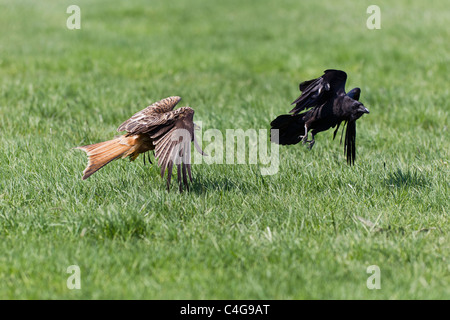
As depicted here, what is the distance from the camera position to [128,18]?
13.9 m

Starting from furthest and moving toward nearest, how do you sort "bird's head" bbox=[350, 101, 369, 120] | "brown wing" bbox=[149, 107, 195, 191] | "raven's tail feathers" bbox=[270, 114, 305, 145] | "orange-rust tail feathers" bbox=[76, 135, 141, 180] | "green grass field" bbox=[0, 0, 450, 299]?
"raven's tail feathers" bbox=[270, 114, 305, 145]
"bird's head" bbox=[350, 101, 369, 120]
"orange-rust tail feathers" bbox=[76, 135, 141, 180]
"brown wing" bbox=[149, 107, 195, 191]
"green grass field" bbox=[0, 0, 450, 299]

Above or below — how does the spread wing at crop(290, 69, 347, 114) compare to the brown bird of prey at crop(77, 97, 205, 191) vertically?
above

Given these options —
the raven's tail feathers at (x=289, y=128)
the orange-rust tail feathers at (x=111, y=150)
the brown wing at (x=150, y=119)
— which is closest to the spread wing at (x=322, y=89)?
the raven's tail feathers at (x=289, y=128)

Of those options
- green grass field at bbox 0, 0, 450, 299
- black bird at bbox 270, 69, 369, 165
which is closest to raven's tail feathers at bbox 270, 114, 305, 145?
black bird at bbox 270, 69, 369, 165

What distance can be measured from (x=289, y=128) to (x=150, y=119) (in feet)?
3.88

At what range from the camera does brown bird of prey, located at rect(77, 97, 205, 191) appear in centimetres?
425

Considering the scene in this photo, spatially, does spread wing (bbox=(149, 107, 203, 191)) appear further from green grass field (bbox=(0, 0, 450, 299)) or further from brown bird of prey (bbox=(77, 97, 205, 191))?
green grass field (bbox=(0, 0, 450, 299))

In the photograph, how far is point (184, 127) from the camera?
4.31 metres

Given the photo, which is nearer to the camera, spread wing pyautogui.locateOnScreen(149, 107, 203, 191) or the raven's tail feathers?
spread wing pyautogui.locateOnScreen(149, 107, 203, 191)

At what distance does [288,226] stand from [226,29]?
947cm

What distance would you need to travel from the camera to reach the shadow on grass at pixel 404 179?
469 centimetres
